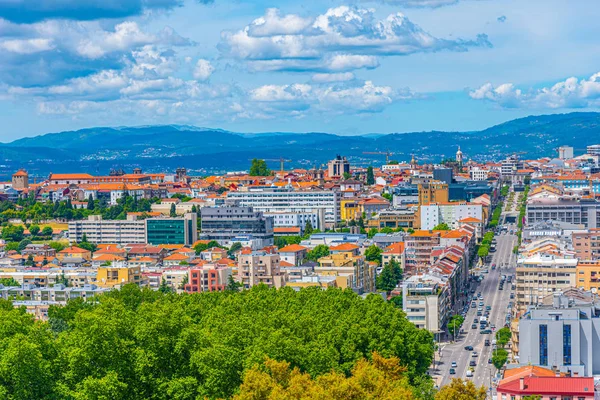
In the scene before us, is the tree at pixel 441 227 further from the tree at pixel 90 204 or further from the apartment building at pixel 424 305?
the tree at pixel 90 204

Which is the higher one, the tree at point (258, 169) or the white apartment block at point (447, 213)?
the tree at point (258, 169)

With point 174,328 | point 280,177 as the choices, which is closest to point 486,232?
point 280,177

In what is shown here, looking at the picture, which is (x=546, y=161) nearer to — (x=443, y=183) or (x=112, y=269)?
(x=443, y=183)

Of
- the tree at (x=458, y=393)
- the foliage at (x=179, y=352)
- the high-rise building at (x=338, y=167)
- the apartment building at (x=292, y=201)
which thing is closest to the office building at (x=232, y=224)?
the apartment building at (x=292, y=201)

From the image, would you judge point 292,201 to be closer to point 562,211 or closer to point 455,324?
point 562,211

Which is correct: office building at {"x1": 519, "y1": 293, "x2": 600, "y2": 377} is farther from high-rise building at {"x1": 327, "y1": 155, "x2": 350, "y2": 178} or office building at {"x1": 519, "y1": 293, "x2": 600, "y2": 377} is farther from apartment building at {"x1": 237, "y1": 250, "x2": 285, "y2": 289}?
high-rise building at {"x1": 327, "y1": 155, "x2": 350, "y2": 178}

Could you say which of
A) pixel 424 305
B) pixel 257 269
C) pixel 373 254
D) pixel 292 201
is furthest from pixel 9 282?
pixel 292 201

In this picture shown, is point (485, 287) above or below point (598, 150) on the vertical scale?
below
